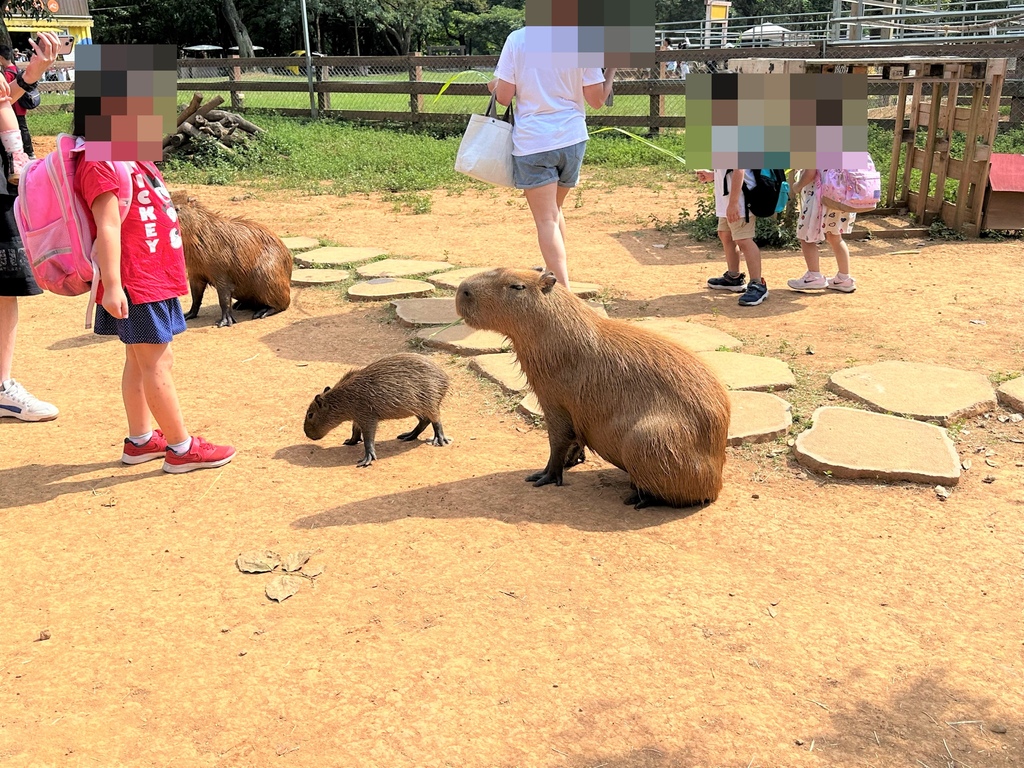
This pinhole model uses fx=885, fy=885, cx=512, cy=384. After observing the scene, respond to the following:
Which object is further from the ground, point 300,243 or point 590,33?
point 590,33

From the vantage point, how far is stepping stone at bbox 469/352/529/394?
4.68 m

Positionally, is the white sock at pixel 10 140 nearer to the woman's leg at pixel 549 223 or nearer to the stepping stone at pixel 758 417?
the woman's leg at pixel 549 223

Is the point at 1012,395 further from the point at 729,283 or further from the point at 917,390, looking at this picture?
the point at 729,283

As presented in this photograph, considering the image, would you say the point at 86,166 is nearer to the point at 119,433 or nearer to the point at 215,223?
the point at 119,433

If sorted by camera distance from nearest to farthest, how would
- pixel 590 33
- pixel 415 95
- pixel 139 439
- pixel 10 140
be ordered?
pixel 139 439 → pixel 10 140 → pixel 590 33 → pixel 415 95

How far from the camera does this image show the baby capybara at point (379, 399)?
4082 millimetres

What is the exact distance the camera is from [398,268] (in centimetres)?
701

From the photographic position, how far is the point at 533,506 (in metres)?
3.46

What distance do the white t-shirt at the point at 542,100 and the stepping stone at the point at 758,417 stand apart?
5.95 feet

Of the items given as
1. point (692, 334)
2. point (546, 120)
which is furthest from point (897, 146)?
point (546, 120)

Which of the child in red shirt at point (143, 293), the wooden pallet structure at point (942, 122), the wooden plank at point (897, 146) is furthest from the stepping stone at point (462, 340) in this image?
the wooden plank at point (897, 146)

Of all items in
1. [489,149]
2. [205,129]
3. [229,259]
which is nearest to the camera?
[489,149]

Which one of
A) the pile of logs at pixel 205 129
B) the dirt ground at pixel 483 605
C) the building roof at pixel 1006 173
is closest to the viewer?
the dirt ground at pixel 483 605

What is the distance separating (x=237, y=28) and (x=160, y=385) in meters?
40.6
